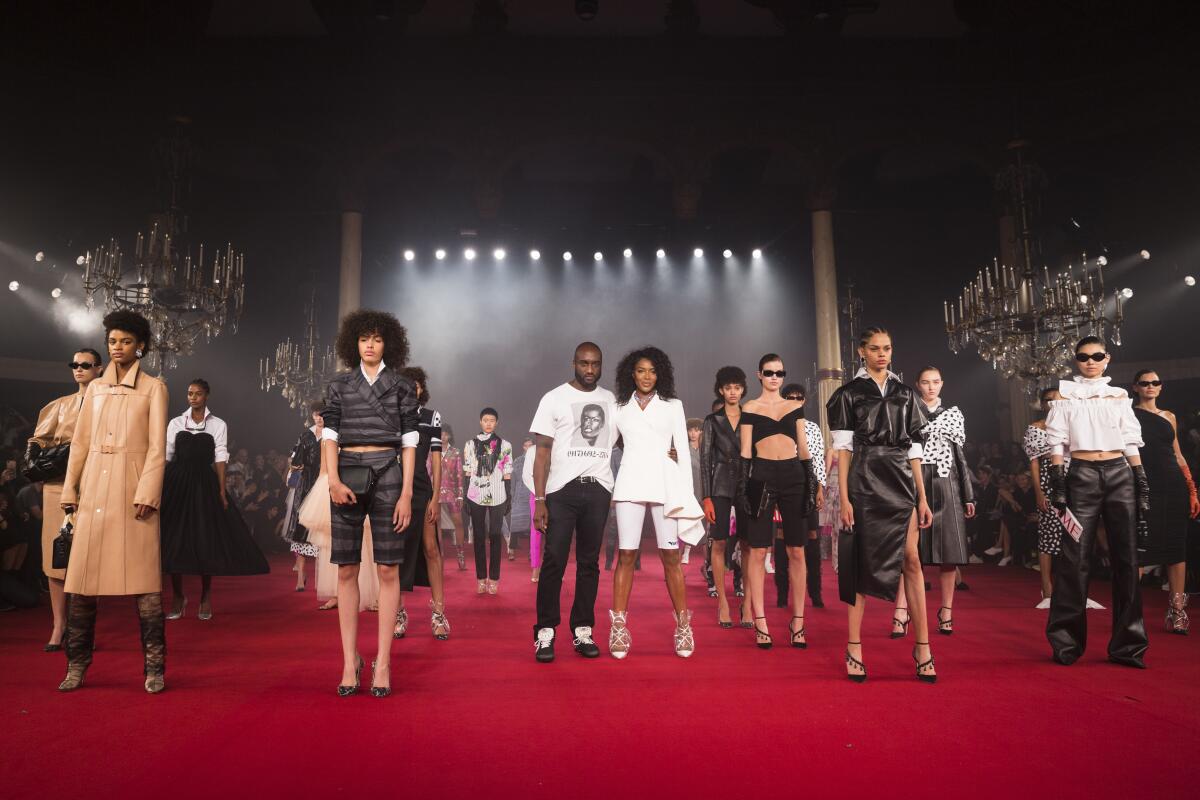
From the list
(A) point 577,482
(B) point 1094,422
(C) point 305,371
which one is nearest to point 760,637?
(A) point 577,482

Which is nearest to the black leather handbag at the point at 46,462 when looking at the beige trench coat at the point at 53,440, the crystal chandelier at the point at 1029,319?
the beige trench coat at the point at 53,440

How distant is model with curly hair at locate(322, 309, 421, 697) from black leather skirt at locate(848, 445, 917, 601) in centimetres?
245

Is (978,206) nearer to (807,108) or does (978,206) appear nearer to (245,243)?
(807,108)

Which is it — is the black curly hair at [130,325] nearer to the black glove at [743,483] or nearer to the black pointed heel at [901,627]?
the black glove at [743,483]

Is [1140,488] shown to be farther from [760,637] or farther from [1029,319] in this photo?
[1029,319]

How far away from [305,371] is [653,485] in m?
11.6

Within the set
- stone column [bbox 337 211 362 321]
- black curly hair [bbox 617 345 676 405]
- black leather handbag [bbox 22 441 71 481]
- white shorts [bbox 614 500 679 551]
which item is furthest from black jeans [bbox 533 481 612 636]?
stone column [bbox 337 211 362 321]

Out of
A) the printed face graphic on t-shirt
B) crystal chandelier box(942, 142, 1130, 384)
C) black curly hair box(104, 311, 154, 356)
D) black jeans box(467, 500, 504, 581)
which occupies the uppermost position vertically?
crystal chandelier box(942, 142, 1130, 384)

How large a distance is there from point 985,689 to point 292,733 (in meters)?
3.32

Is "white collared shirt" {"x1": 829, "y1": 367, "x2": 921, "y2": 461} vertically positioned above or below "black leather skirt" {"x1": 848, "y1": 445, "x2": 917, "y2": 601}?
above

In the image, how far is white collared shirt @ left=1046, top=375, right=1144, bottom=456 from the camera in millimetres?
4383

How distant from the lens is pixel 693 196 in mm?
12578

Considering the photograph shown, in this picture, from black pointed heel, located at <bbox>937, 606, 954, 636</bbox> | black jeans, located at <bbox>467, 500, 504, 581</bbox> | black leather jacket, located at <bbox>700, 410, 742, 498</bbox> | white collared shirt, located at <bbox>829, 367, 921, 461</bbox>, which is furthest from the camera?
black jeans, located at <bbox>467, 500, 504, 581</bbox>

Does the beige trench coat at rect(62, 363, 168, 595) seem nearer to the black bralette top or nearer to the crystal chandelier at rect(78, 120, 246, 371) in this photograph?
the black bralette top
